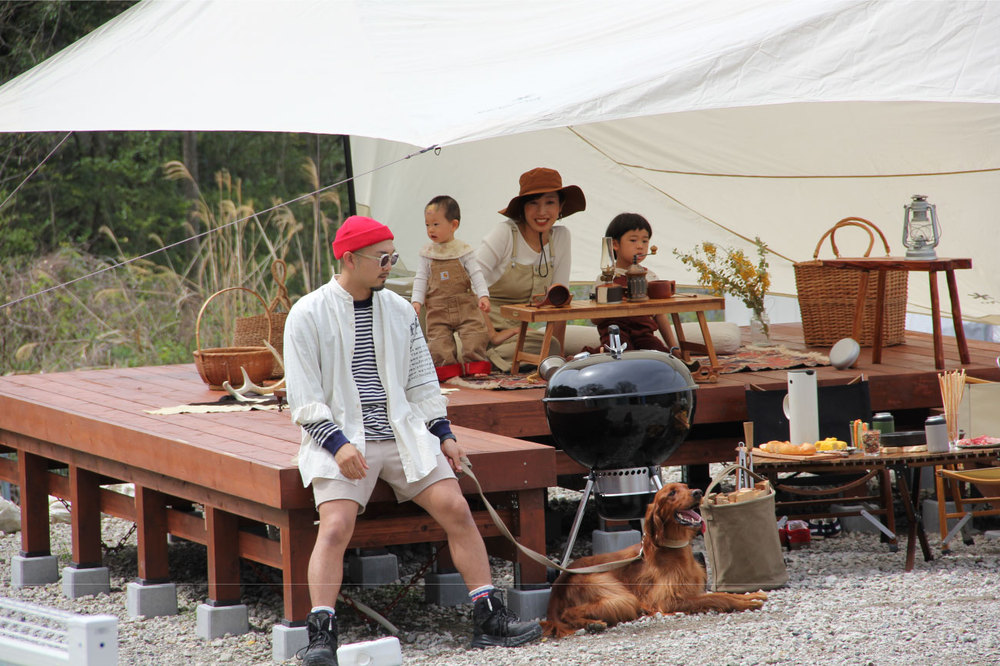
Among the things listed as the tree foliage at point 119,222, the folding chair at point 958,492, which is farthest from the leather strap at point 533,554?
the tree foliage at point 119,222

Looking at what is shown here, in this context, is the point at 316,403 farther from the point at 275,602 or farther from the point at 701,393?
the point at 701,393

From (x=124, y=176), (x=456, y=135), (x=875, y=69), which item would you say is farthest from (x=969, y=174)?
(x=124, y=176)

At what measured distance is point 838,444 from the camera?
4.69 meters

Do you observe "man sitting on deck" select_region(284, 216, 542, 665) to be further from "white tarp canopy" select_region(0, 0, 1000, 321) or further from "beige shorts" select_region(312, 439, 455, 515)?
"white tarp canopy" select_region(0, 0, 1000, 321)

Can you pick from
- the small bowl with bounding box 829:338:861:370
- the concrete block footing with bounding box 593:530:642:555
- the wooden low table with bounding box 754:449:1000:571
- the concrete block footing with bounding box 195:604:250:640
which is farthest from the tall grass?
the wooden low table with bounding box 754:449:1000:571

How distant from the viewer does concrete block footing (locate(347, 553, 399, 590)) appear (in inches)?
201

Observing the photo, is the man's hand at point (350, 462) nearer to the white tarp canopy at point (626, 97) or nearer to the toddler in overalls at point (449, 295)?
the white tarp canopy at point (626, 97)

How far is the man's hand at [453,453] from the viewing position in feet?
13.1

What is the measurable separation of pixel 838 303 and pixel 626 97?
7.68 ft

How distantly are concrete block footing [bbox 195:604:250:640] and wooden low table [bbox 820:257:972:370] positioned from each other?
312cm

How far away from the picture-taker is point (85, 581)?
5051 mm

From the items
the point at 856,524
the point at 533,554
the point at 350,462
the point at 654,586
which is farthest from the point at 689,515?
the point at 856,524

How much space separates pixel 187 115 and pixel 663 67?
1.82 m

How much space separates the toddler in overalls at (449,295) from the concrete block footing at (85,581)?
1686 millimetres
